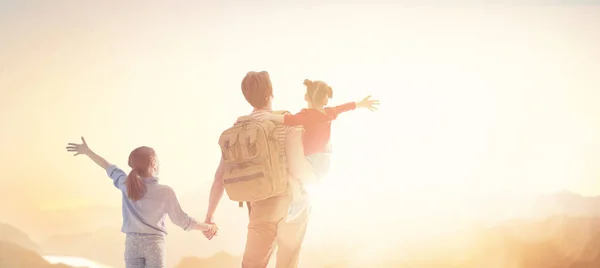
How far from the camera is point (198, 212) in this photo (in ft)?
15.7

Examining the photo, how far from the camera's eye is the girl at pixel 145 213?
9.09ft

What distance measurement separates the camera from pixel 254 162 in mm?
2705

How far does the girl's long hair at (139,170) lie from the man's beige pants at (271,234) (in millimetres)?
467

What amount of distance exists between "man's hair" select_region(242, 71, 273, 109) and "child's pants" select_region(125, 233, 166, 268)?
0.71m

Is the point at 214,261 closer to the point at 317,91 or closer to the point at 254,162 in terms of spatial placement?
the point at 317,91

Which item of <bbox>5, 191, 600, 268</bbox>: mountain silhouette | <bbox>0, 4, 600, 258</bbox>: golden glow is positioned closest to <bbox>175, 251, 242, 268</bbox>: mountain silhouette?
<bbox>5, 191, 600, 268</bbox>: mountain silhouette

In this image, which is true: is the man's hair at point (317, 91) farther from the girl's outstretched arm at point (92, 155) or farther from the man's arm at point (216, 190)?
the girl's outstretched arm at point (92, 155)

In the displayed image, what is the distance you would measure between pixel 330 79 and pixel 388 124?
550 millimetres

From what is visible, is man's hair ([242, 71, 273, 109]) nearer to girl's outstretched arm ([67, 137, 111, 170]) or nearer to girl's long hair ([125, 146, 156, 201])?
girl's long hair ([125, 146, 156, 201])

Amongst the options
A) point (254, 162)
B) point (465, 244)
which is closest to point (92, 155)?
point (254, 162)

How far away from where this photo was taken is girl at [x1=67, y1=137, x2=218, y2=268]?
277 cm

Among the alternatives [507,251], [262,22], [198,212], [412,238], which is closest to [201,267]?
[198,212]

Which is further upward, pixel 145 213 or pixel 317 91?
pixel 317 91

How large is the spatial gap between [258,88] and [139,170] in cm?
61
